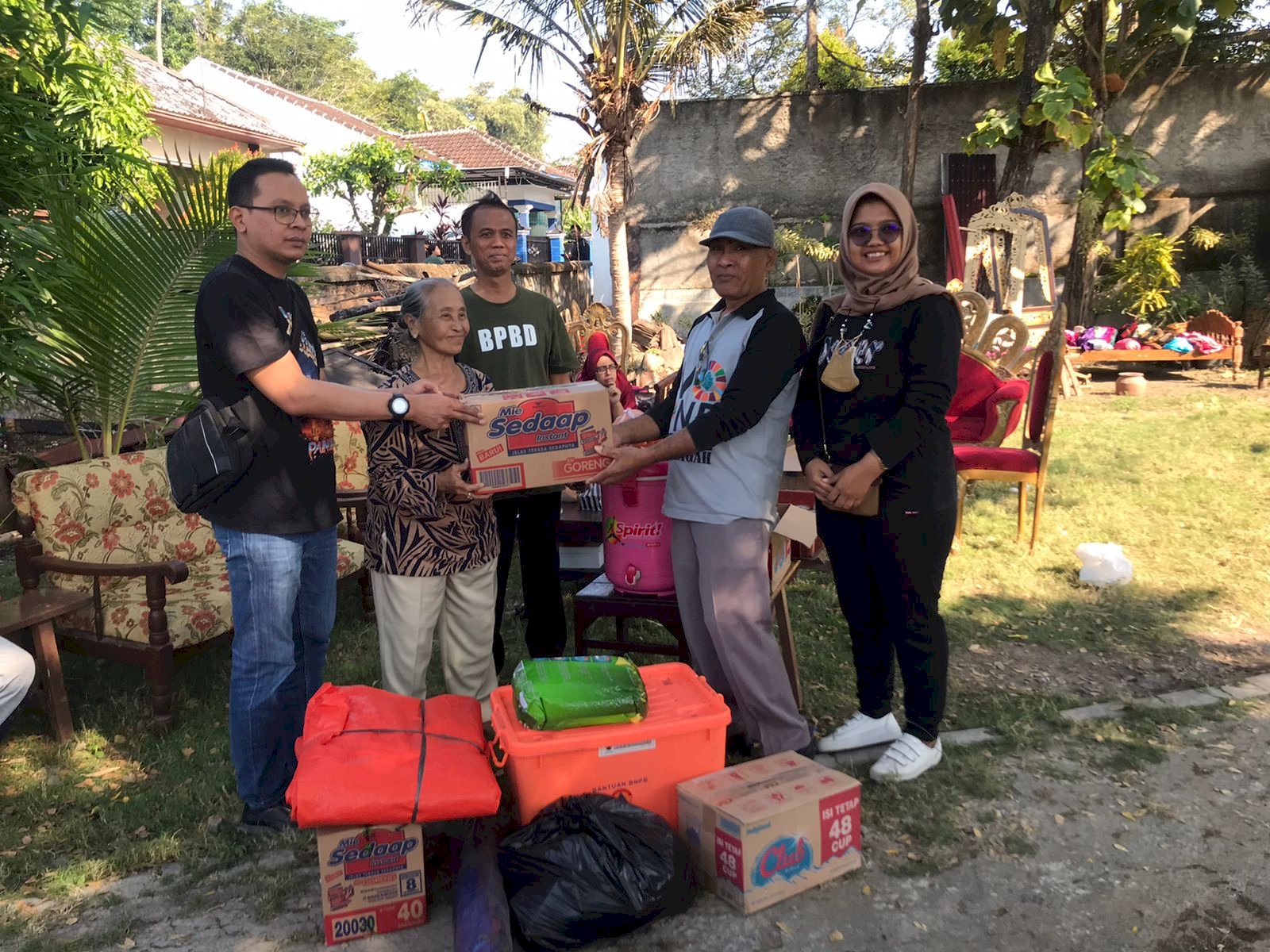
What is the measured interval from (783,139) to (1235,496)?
32.8ft

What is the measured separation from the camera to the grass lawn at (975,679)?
3199 millimetres

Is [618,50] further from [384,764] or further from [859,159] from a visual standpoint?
[384,764]

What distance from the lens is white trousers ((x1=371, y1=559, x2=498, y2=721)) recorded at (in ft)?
10.7

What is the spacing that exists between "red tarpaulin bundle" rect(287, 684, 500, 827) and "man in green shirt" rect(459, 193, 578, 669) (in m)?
1.08

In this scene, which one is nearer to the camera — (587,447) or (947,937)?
(947,937)

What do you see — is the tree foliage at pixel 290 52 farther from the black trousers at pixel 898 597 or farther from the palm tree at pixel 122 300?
the black trousers at pixel 898 597

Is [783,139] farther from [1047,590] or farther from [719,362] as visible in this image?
[719,362]

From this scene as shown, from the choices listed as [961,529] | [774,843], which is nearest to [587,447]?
[774,843]

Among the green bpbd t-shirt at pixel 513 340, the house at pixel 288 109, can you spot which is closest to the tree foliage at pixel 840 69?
the green bpbd t-shirt at pixel 513 340

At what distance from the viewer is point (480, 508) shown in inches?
133

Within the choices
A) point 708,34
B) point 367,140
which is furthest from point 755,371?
point 367,140

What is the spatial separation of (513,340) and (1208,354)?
1238 centimetres

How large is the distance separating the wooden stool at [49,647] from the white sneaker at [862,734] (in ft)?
10.5

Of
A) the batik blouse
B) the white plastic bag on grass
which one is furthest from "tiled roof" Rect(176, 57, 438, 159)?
the batik blouse
